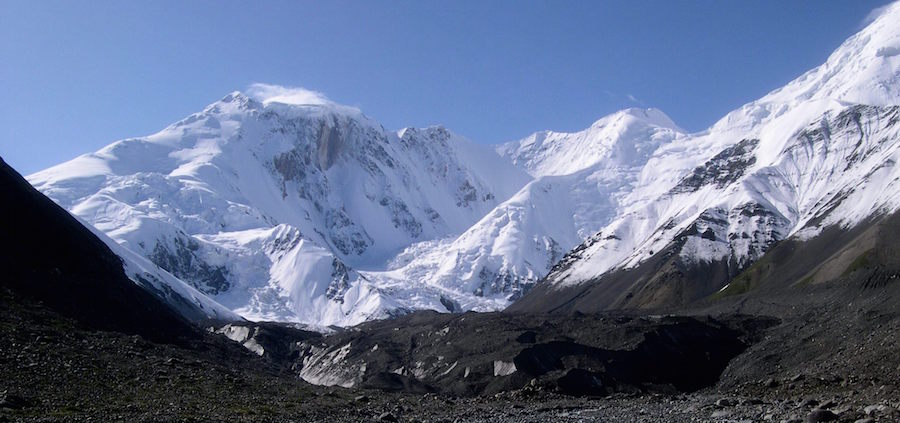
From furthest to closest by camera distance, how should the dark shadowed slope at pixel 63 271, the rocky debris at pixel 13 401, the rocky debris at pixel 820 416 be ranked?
the dark shadowed slope at pixel 63 271, the rocky debris at pixel 820 416, the rocky debris at pixel 13 401

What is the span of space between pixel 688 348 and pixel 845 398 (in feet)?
177

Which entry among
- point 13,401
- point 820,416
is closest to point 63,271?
point 13,401

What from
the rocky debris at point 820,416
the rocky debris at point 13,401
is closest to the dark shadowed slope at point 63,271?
the rocky debris at point 13,401

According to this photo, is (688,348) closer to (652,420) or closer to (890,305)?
(890,305)

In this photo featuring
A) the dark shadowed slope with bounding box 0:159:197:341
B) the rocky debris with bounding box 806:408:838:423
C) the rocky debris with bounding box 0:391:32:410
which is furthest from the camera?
the dark shadowed slope with bounding box 0:159:197:341

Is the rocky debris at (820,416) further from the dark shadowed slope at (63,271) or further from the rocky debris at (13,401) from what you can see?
the dark shadowed slope at (63,271)

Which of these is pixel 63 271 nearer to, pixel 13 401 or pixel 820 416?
pixel 13 401

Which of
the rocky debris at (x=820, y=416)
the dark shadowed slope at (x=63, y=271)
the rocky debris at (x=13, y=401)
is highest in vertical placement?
the dark shadowed slope at (x=63, y=271)

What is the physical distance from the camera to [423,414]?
7456 centimetres

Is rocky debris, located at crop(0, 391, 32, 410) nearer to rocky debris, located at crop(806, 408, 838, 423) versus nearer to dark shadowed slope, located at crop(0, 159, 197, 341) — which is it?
dark shadowed slope, located at crop(0, 159, 197, 341)

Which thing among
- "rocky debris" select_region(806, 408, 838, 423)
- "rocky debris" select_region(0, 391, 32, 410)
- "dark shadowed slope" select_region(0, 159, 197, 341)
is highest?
"dark shadowed slope" select_region(0, 159, 197, 341)

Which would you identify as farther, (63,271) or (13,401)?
(63,271)

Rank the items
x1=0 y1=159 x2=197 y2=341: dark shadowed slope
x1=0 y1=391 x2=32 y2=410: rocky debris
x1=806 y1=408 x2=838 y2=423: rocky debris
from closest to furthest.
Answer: x1=0 y1=391 x2=32 y2=410: rocky debris → x1=806 y1=408 x2=838 y2=423: rocky debris → x1=0 y1=159 x2=197 y2=341: dark shadowed slope

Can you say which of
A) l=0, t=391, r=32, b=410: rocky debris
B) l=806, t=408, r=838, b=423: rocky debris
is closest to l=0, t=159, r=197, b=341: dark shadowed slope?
l=0, t=391, r=32, b=410: rocky debris
